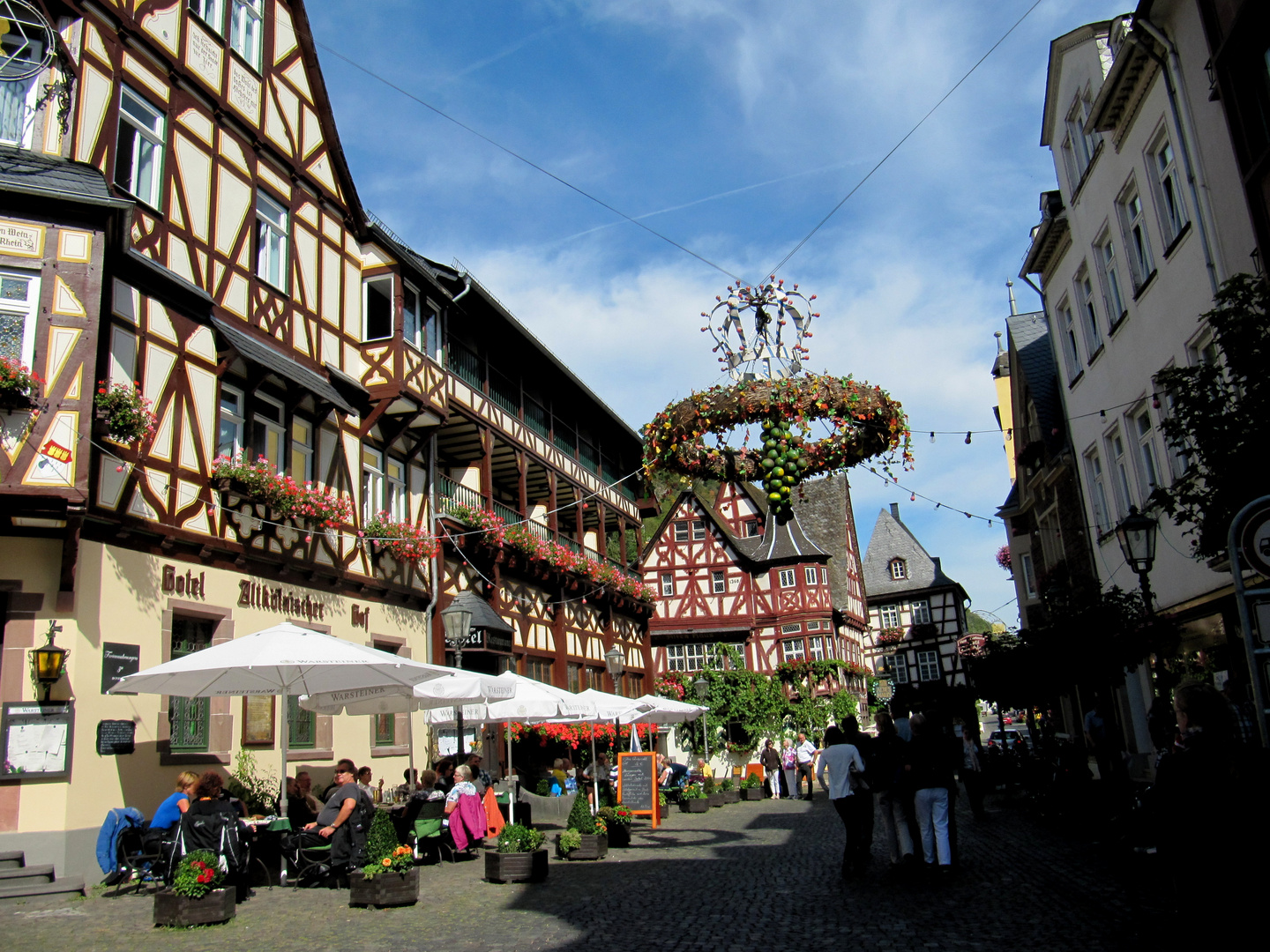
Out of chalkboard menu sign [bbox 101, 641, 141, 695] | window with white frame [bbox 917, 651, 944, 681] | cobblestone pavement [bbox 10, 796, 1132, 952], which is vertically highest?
window with white frame [bbox 917, 651, 944, 681]

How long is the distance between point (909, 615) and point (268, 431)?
157 ft

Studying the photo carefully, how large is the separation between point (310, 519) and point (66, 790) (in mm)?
5445

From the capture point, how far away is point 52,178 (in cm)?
1141

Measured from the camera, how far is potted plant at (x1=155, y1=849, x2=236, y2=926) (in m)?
8.48

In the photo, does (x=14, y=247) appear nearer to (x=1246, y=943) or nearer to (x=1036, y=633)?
(x=1246, y=943)

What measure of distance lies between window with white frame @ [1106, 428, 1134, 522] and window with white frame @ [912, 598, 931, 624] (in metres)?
38.5

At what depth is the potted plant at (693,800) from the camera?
23.0m

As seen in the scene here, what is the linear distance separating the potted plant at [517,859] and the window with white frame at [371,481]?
7.83m

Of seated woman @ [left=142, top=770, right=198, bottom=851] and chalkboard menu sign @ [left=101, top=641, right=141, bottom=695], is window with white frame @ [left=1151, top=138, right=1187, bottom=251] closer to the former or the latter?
seated woman @ [left=142, top=770, right=198, bottom=851]

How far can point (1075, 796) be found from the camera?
13.6 meters

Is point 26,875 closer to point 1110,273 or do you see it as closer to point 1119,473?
point 1119,473

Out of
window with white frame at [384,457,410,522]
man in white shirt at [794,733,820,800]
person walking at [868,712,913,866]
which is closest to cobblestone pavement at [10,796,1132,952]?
person walking at [868,712,913,866]

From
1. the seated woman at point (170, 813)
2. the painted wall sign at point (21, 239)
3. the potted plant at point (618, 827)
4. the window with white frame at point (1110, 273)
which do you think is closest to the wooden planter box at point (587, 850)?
the potted plant at point (618, 827)

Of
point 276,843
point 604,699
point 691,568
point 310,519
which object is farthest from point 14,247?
point 691,568
